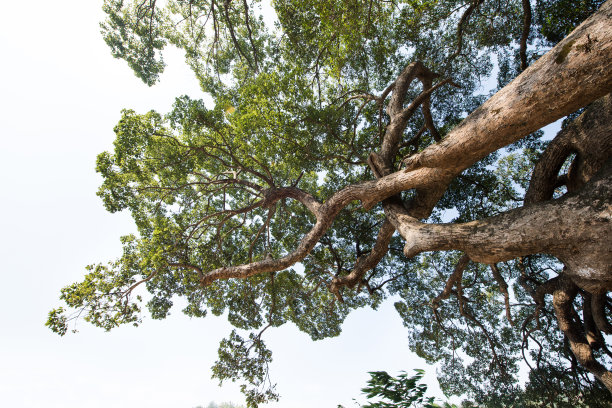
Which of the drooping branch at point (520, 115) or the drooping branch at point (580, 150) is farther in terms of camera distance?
the drooping branch at point (580, 150)

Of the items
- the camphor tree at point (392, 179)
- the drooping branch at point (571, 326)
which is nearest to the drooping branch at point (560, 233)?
the camphor tree at point (392, 179)

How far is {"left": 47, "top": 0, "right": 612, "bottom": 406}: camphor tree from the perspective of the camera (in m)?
2.97

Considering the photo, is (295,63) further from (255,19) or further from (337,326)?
(337,326)

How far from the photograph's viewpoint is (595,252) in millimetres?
2416

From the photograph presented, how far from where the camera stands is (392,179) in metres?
4.60

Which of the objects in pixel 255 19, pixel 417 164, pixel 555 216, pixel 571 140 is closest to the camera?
pixel 555 216

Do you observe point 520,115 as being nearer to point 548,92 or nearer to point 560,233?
point 548,92

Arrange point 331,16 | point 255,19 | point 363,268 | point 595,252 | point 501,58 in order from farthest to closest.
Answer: point 255,19, point 501,58, point 363,268, point 331,16, point 595,252

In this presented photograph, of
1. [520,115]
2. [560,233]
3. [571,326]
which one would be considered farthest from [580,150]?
[571,326]

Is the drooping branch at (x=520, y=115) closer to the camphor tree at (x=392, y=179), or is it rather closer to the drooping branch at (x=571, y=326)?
the camphor tree at (x=392, y=179)

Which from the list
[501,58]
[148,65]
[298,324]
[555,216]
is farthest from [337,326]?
[148,65]

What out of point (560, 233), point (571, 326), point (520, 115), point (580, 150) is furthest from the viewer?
point (571, 326)

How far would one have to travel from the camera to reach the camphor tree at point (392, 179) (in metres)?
2.97

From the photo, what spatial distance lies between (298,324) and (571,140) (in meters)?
7.86
